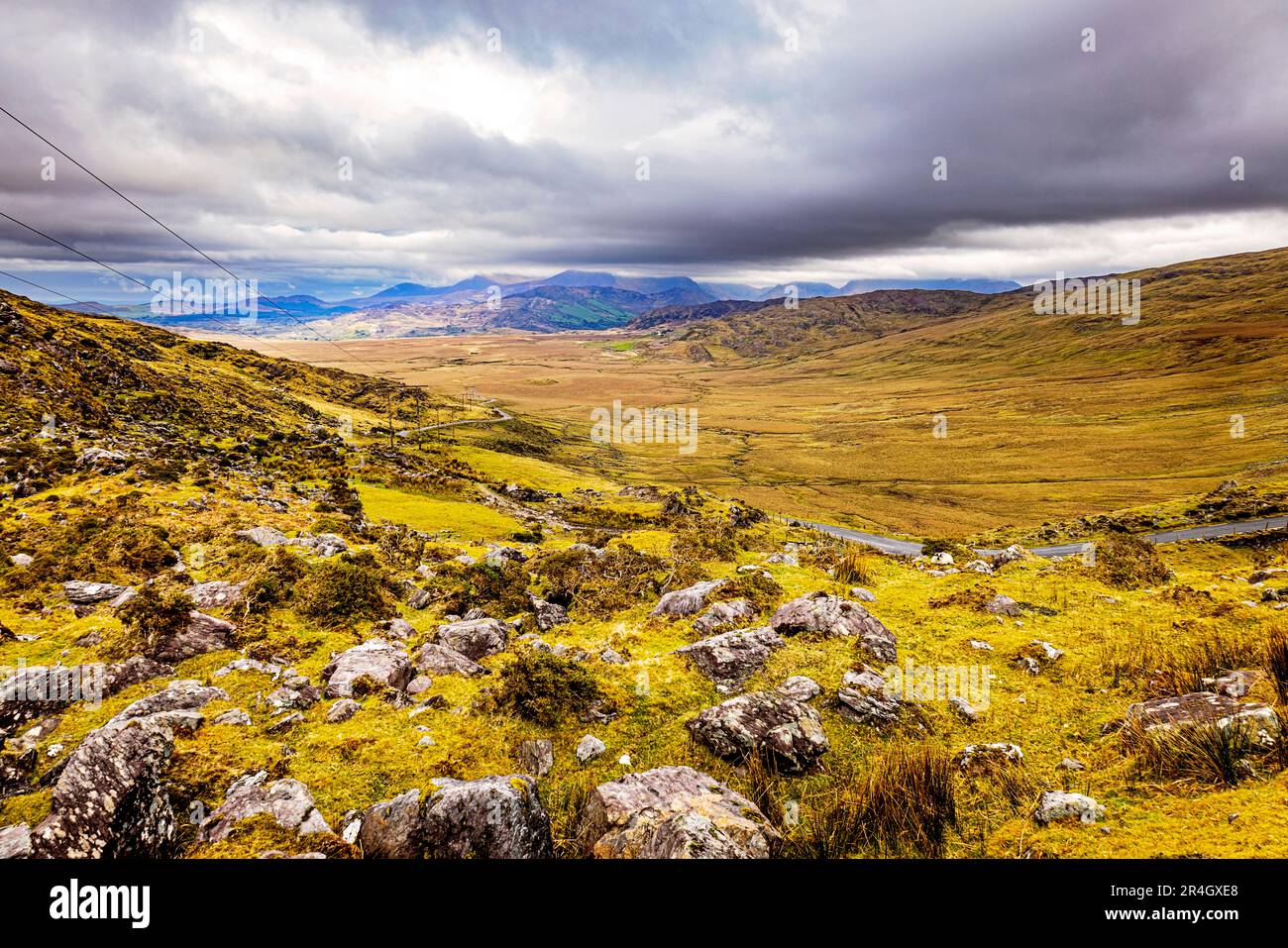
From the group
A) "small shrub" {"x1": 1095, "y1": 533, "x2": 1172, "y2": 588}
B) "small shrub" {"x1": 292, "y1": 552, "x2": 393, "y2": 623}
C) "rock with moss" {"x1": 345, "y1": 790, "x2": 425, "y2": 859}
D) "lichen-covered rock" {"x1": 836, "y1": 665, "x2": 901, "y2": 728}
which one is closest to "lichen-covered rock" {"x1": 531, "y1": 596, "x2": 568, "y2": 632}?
"small shrub" {"x1": 292, "y1": 552, "x2": 393, "y2": 623}

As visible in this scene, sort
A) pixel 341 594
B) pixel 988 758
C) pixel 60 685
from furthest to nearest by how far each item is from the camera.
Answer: pixel 341 594 → pixel 60 685 → pixel 988 758

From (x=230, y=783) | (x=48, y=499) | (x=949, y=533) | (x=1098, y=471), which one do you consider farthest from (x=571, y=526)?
(x=1098, y=471)

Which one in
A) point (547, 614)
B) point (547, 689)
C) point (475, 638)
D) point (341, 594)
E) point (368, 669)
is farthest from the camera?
point (547, 614)

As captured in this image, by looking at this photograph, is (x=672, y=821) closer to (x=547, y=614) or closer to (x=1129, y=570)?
(x=547, y=614)

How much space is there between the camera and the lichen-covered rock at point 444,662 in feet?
38.9

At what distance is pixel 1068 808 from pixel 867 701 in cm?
372

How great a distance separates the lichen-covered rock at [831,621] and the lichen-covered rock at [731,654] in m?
0.84

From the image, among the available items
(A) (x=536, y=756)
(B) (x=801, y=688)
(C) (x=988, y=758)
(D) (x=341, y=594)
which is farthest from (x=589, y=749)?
(D) (x=341, y=594)

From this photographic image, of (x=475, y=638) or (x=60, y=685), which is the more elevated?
(x=60, y=685)

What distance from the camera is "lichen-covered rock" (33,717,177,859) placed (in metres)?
6.11

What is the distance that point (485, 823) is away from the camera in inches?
266

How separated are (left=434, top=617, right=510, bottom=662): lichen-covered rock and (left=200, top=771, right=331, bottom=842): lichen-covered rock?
525 centimetres

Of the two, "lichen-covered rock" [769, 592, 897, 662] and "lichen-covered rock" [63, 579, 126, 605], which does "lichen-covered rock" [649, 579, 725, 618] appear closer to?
"lichen-covered rock" [769, 592, 897, 662]
